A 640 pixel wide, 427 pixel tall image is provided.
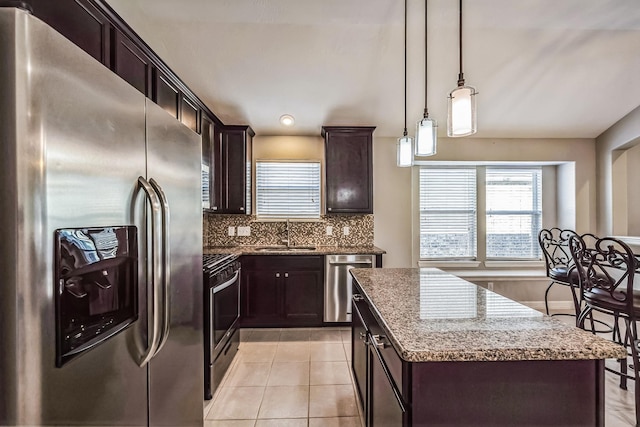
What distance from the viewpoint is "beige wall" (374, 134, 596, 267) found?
13.3 ft

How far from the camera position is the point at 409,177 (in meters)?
4.07

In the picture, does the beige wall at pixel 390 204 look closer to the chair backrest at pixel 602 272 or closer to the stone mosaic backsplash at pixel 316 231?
the stone mosaic backsplash at pixel 316 231

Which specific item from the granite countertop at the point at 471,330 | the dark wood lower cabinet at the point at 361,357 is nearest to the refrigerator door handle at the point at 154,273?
the granite countertop at the point at 471,330

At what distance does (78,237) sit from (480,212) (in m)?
4.68

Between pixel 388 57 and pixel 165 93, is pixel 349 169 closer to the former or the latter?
pixel 388 57

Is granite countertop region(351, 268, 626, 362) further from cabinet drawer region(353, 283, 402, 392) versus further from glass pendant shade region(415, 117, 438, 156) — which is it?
glass pendant shade region(415, 117, 438, 156)

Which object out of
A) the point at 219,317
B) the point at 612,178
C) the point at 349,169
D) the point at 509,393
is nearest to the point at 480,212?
the point at 612,178

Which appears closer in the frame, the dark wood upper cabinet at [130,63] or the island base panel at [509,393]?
the island base panel at [509,393]

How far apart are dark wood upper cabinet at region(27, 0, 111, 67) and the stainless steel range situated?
147 cm

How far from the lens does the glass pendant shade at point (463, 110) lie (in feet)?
4.68

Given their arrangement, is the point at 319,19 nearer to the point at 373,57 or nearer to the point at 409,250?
the point at 373,57

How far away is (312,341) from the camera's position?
3.16 m

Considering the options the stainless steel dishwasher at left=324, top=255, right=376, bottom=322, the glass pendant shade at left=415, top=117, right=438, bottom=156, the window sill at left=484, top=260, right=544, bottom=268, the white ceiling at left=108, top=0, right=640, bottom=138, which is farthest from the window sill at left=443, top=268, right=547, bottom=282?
the glass pendant shade at left=415, top=117, right=438, bottom=156

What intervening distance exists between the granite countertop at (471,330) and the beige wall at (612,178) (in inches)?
147
